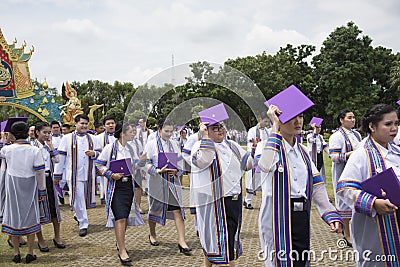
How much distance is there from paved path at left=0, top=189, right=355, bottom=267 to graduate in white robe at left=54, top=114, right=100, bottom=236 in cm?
63

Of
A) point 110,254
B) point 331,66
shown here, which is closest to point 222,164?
point 110,254

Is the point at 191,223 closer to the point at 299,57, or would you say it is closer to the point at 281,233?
the point at 281,233

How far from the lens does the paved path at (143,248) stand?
17.7 ft

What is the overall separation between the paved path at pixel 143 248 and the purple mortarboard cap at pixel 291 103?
2725 millimetres

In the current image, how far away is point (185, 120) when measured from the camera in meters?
4.38

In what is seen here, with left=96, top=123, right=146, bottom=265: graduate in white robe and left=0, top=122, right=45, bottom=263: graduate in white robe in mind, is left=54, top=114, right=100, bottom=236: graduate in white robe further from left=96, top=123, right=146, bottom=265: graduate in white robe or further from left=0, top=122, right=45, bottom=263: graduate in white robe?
left=96, top=123, right=146, bottom=265: graduate in white robe

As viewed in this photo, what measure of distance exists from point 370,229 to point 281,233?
661 millimetres

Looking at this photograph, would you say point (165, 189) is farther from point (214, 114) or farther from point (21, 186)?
point (214, 114)

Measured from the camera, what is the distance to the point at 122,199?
18.0ft

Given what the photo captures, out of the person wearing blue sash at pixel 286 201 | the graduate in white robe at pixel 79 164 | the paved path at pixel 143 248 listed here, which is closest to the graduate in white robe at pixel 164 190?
the paved path at pixel 143 248

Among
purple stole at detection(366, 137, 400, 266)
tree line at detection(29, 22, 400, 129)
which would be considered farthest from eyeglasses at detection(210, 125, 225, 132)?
tree line at detection(29, 22, 400, 129)

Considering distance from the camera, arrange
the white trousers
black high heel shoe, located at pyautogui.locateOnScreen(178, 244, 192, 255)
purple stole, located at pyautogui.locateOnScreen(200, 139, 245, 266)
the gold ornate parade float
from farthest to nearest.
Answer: the gold ornate parade float < the white trousers < black high heel shoe, located at pyautogui.locateOnScreen(178, 244, 192, 255) < purple stole, located at pyautogui.locateOnScreen(200, 139, 245, 266)

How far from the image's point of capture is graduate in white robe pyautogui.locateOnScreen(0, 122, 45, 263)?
5453mm

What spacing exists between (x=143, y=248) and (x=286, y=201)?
356 centimetres
